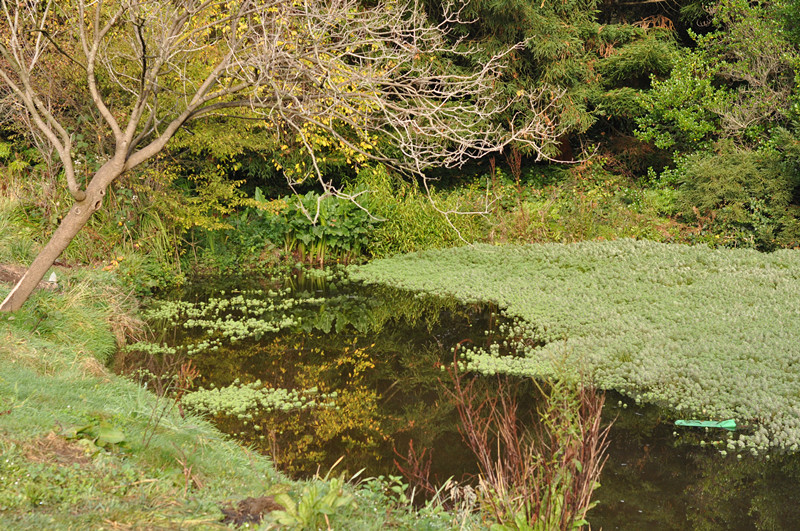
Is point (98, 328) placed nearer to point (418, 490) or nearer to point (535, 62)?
point (418, 490)

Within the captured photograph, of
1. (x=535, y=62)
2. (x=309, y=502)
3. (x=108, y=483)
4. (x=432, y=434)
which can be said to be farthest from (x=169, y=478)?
(x=535, y=62)

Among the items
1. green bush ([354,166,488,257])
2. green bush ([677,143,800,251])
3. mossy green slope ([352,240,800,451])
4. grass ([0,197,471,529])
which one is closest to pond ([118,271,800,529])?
mossy green slope ([352,240,800,451])

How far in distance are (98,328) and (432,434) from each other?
378 centimetres

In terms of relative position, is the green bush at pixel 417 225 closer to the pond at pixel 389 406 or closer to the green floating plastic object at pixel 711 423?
the pond at pixel 389 406

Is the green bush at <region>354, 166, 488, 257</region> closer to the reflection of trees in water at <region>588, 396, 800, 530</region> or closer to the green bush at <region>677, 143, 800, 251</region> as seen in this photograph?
the green bush at <region>677, 143, 800, 251</region>

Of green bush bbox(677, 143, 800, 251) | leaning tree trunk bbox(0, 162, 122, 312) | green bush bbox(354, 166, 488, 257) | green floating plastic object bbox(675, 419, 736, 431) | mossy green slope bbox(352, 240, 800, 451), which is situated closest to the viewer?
green floating plastic object bbox(675, 419, 736, 431)

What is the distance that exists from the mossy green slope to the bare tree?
6.47 feet

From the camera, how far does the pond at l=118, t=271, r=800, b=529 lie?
4.53 meters

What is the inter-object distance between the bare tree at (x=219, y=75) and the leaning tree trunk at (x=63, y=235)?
1 centimetres

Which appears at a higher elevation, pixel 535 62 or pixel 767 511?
pixel 535 62

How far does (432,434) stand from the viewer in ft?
17.9

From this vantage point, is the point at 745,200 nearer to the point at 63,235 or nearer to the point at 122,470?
the point at 63,235

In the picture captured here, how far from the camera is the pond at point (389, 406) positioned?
4527mm

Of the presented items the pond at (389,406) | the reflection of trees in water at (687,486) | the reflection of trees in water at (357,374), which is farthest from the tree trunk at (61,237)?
the reflection of trees in water at (687,486)
